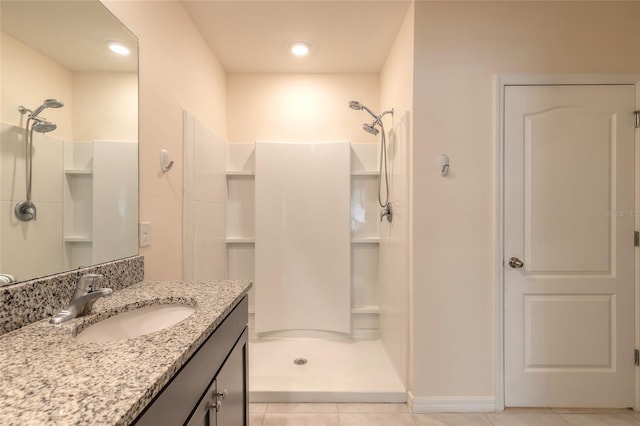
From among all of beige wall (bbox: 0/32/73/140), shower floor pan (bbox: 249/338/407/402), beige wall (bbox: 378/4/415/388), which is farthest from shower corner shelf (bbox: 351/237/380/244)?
beige wall (bbox: 0/32/73/140)

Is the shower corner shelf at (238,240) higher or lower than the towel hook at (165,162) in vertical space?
lower

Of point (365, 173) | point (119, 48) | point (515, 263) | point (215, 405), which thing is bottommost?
point (215, 405)

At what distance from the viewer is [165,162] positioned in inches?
63.8

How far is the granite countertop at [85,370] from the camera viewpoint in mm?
454

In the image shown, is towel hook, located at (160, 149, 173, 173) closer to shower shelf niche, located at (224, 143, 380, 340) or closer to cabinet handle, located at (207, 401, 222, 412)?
shower shelf niche, located at (224, 143, 380, 340)

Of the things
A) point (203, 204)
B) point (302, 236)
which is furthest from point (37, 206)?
point (302, 236)

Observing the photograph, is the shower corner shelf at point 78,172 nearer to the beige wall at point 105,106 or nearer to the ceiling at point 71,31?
the beige wall at point 105,106

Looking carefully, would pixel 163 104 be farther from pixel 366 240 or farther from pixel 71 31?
pixel 366 240

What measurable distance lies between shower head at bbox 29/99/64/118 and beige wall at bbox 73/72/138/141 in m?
0.05

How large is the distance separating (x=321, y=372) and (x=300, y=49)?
2501mm

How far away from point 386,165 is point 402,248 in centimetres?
79

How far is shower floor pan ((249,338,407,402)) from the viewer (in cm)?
184

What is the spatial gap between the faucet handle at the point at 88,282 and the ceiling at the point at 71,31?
751mm

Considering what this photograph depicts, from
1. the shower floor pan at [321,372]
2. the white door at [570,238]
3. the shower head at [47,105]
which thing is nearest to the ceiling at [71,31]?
the shower head at [47,105]
